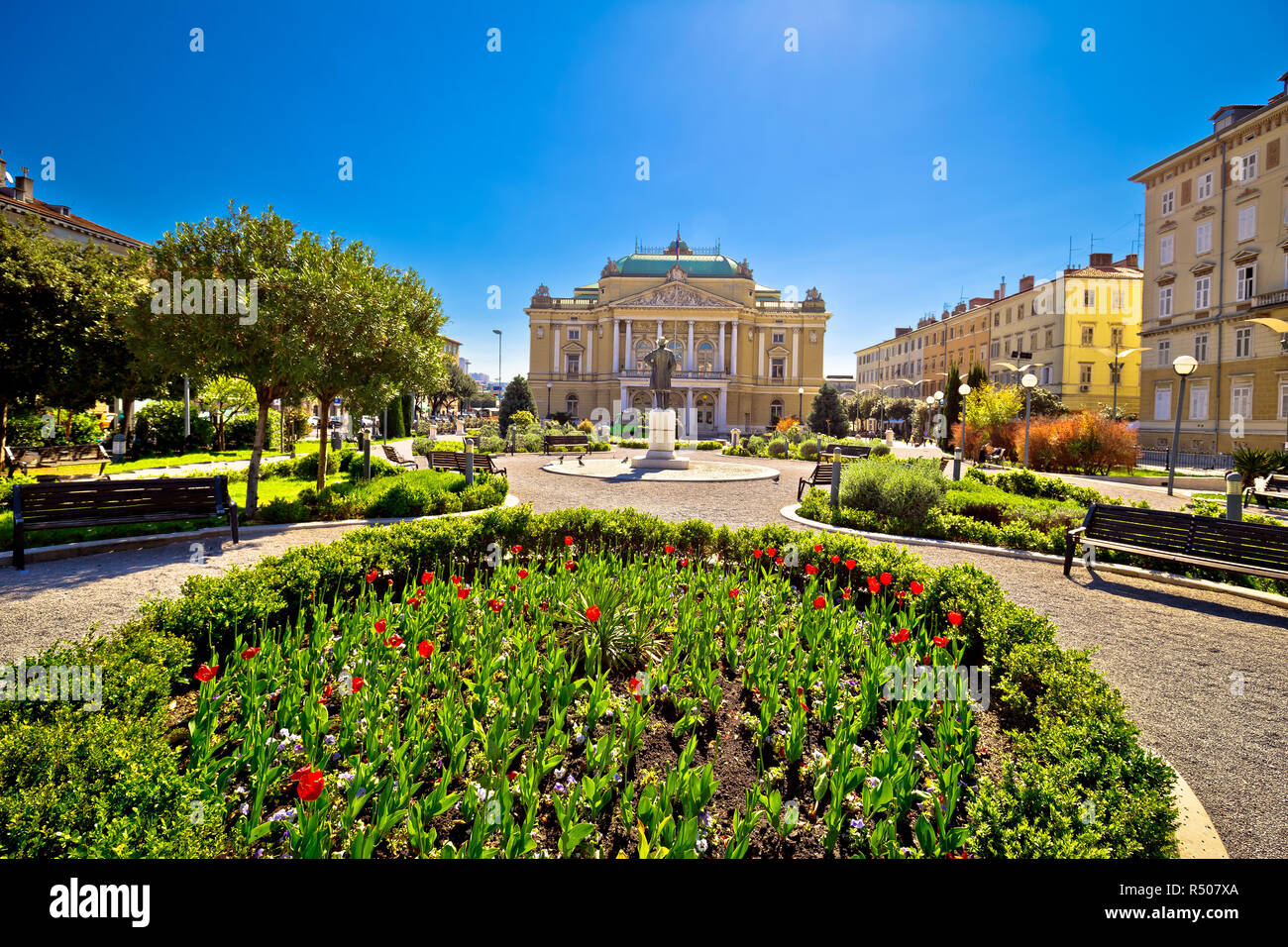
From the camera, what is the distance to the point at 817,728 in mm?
3564

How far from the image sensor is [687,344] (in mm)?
67875

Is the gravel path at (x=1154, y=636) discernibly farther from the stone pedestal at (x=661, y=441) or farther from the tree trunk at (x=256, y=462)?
the stone pedestal at (x=661, y=441)

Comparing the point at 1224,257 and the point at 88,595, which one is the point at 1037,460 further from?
the point at 88,595

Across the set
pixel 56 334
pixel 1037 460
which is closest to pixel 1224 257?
pixel 1037 460

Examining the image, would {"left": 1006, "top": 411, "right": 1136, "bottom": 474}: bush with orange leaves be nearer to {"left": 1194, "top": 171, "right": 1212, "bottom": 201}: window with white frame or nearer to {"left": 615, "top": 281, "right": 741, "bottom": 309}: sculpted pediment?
{"left": 1194, "top": 171, "right": 1212, "bottom": 201}: window with white frame

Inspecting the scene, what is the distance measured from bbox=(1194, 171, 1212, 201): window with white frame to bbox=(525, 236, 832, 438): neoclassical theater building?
38.0 m

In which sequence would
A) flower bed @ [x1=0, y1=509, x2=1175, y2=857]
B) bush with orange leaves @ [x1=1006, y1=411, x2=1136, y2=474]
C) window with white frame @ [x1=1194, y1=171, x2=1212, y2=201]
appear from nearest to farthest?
flower bed @ [x1=0, y1=509, x2=1175, y2=857] → bush with orange leaves @ [x1=1006, y1=411, x2=1136, y2=474] → window with white frame @ [x1=1194, y1=171, x2=1212, y2=201]

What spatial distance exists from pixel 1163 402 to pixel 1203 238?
328 inches

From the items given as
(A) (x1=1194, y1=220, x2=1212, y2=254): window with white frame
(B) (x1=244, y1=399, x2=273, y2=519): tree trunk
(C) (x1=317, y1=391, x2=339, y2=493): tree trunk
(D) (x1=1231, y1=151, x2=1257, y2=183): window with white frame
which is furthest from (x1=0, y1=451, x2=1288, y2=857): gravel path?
(A) (x1=1194, y1=220, x2=1212, y2=254): window with white frame

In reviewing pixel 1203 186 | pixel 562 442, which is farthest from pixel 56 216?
pixel 1203 186

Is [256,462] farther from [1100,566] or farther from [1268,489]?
[1268,489]

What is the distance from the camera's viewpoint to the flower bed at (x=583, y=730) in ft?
7.78

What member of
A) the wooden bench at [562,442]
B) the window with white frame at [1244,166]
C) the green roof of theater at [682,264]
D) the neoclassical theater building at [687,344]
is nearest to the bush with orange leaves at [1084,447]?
the window with white frame at [1244,166]

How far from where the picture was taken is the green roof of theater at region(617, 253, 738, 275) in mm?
73375
